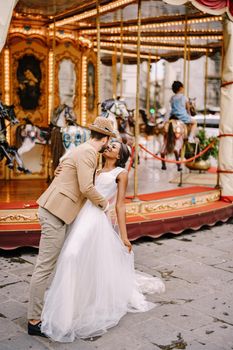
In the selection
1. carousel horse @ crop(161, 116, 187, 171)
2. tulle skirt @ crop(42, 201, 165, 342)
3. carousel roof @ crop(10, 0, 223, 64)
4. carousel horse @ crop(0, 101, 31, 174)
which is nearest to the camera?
tulle skirt @ crop(42, 201, 165, 342)

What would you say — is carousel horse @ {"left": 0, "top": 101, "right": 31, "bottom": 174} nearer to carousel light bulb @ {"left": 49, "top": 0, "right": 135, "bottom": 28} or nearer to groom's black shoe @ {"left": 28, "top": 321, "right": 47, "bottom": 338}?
carousel light bulb @ {"left": 49, "top": 0, "right": 135, "bottom": 28}

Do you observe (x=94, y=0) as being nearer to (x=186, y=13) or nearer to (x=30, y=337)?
(x=186, y=13)

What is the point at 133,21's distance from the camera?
410 inches

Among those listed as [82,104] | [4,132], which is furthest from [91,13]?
[4,132]

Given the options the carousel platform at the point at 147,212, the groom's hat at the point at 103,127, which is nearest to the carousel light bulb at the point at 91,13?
the carousel platform at the point at 147,212

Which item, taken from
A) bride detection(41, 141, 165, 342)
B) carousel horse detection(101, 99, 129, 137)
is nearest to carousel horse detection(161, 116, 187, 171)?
carousel horse detection(101, 99, 129, 137)

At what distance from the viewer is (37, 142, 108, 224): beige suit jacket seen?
373cm

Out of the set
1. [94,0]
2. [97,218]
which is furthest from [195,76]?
[97,218]

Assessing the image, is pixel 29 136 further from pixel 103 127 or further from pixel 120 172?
pixel 103 127

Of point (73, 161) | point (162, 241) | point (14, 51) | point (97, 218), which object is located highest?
point (14, 51)

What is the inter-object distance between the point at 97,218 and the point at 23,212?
2.65 metres

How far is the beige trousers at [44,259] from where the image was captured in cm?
378

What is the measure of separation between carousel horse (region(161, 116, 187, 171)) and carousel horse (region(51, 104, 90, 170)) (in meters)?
2.23

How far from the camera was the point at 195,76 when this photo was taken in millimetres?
32594
